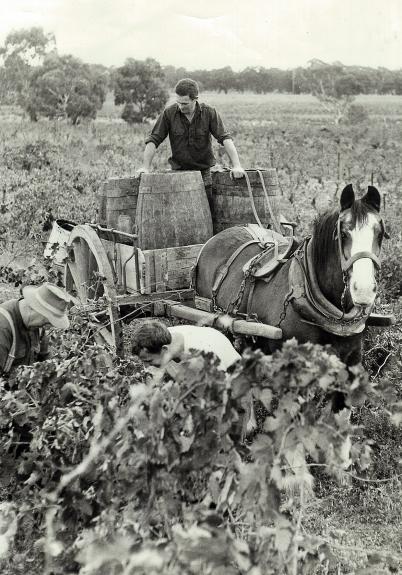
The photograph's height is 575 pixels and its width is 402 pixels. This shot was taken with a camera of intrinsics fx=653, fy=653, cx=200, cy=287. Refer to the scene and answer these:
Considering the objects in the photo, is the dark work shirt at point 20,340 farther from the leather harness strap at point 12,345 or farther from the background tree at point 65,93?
the background tree at point 65,93

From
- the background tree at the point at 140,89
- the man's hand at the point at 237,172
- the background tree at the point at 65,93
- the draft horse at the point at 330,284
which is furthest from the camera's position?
the background tree at the point at 140,89

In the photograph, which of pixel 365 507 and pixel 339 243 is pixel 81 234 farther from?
pixel 365 507

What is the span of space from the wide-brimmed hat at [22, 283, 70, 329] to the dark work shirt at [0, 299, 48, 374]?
130mm

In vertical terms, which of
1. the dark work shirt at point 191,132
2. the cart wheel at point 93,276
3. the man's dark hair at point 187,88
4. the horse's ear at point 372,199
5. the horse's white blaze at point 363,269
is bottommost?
the cart wheel at point 93,276

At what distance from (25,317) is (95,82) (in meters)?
40.4

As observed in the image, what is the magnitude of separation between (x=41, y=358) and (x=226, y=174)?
9.94 feet

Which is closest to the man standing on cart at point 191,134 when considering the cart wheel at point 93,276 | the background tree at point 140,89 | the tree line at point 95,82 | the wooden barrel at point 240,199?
the wooden barrel at point 240,199

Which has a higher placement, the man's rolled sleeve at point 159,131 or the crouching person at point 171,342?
the man's rolled sleeve at point 159,131

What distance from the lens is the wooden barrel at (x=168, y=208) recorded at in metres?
5.93

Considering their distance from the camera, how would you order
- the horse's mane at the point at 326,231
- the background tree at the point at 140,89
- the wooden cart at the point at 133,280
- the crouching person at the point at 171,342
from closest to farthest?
the crouching person at the point at 171,342
the horse's mane at the point at 326,231
the wooden cart at the point at 133,280
the background tree at the point at 140,89

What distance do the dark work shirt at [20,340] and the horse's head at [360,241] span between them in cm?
197

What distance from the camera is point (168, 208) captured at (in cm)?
600

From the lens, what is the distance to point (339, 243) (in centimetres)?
409

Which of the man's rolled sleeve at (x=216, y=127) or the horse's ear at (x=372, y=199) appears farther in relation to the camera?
the man's rolled sleeve at (x=216, y=127)
